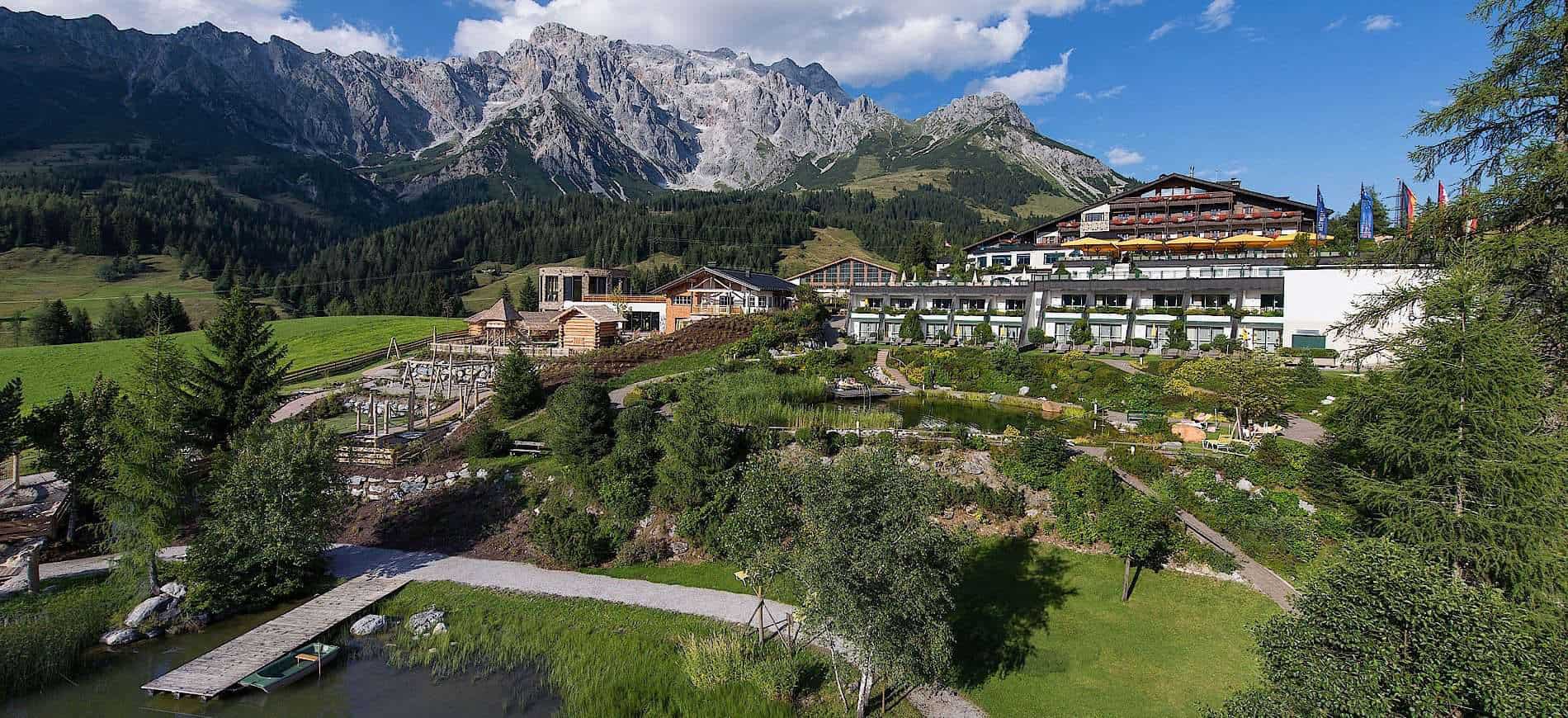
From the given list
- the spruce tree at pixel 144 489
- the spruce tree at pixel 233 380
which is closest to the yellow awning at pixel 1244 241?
the spruce tree at pixel 233 380

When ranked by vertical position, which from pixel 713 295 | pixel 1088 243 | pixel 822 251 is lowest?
pixel 713 295

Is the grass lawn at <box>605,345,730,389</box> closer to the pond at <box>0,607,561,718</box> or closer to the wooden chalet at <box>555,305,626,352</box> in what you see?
the wooden chalet at <box>555,305,626,352</box>

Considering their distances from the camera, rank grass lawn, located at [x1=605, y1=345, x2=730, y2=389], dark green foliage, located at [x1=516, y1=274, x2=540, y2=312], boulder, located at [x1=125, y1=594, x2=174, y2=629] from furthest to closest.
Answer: dark green foliage, located at [x1=516, y1=274, x2=540, y2=312]
grass lawn, located at [x1=605, y1=345, x2=730, y2=389]
boulder, located at [x1=125, y1=594, x2=174, y2=629]

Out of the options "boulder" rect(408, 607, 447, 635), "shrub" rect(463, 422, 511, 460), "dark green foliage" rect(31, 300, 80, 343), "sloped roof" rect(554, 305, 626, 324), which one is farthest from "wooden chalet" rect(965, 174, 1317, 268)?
"dark green foliage" rect(31, 300, 80, 343)

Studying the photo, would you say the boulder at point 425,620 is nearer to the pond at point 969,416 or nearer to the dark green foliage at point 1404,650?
the pond at point 969,416

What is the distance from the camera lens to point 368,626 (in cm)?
1883

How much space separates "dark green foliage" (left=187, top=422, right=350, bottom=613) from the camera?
65.4 ft

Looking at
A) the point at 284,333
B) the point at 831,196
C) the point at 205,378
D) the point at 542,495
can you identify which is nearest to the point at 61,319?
the point at 284,333

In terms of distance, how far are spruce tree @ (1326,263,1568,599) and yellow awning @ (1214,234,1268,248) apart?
53083mm

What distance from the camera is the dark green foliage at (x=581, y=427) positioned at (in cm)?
2616

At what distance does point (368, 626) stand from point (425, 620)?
58.9 inches

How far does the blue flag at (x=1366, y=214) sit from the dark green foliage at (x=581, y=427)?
62.5 m

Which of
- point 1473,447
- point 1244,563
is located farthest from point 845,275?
point 1473,447

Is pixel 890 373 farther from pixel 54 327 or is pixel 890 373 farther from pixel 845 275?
pixel 54 327
